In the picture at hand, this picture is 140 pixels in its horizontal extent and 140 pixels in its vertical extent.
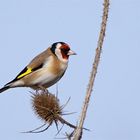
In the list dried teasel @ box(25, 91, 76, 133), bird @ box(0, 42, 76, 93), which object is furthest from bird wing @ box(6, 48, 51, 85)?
dried teasel @ box(25, 91, 76, 133)

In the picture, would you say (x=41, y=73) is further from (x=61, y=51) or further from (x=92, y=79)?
(x=92, y=79)

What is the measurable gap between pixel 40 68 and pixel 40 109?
325 centimetres

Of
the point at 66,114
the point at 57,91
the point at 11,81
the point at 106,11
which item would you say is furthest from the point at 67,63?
the point at 106,11

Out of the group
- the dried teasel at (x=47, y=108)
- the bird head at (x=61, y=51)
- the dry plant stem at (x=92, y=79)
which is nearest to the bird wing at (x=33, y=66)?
the bird head at (x=61, y=51)

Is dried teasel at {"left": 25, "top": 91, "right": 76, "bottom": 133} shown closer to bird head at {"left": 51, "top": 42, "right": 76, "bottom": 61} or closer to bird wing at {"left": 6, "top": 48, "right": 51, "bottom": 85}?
bird wing at {"left": 6, "top": 48, "right": 51, "bottom": 85}

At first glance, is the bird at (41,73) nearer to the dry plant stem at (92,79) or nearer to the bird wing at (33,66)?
the bird wing at (33,66)

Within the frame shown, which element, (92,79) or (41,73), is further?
(41,73)

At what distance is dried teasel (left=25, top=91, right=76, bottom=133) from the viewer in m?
5.14

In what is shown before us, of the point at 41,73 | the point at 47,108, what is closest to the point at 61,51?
the point at 41,73

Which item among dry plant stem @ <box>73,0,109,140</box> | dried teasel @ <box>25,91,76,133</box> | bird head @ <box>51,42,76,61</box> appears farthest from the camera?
bird head @ <box>51,42,76,61</box>

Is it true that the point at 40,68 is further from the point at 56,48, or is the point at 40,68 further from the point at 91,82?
the point at 91,82

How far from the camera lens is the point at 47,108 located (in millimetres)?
5344

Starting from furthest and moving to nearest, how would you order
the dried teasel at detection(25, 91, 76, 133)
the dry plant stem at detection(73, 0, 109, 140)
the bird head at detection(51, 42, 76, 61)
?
the bird head at detection(51, 42, 76, 61), the dried teasel at detection(25, 91, 76, 133), the dry plant stem at detection(73, 0, 109, 140)

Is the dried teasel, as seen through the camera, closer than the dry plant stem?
No
